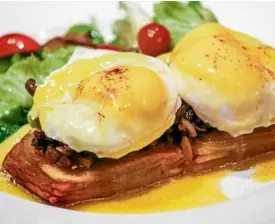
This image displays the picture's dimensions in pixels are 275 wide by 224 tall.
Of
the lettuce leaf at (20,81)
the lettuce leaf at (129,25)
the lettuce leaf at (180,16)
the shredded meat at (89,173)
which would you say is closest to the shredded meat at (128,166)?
the shredded meat at (89,173)

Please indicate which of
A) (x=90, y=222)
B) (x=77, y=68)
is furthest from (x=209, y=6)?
(x=90, y=222)

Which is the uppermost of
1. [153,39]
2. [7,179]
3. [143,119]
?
[143,119]

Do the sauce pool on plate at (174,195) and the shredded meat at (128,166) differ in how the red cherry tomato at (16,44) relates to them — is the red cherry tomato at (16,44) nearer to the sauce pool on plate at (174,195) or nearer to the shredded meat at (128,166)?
the shredded meat at (128,166)

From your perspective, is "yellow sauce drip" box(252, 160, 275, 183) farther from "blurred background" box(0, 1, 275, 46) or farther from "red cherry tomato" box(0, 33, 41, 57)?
"red cherry tomato" box(0, 33, 41, 57)

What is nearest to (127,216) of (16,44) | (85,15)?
(16,44)

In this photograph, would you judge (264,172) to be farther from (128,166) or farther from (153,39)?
(153,39)

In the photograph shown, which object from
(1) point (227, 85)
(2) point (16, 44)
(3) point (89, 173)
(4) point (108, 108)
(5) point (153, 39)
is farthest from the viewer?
(2) point (16, 44)
